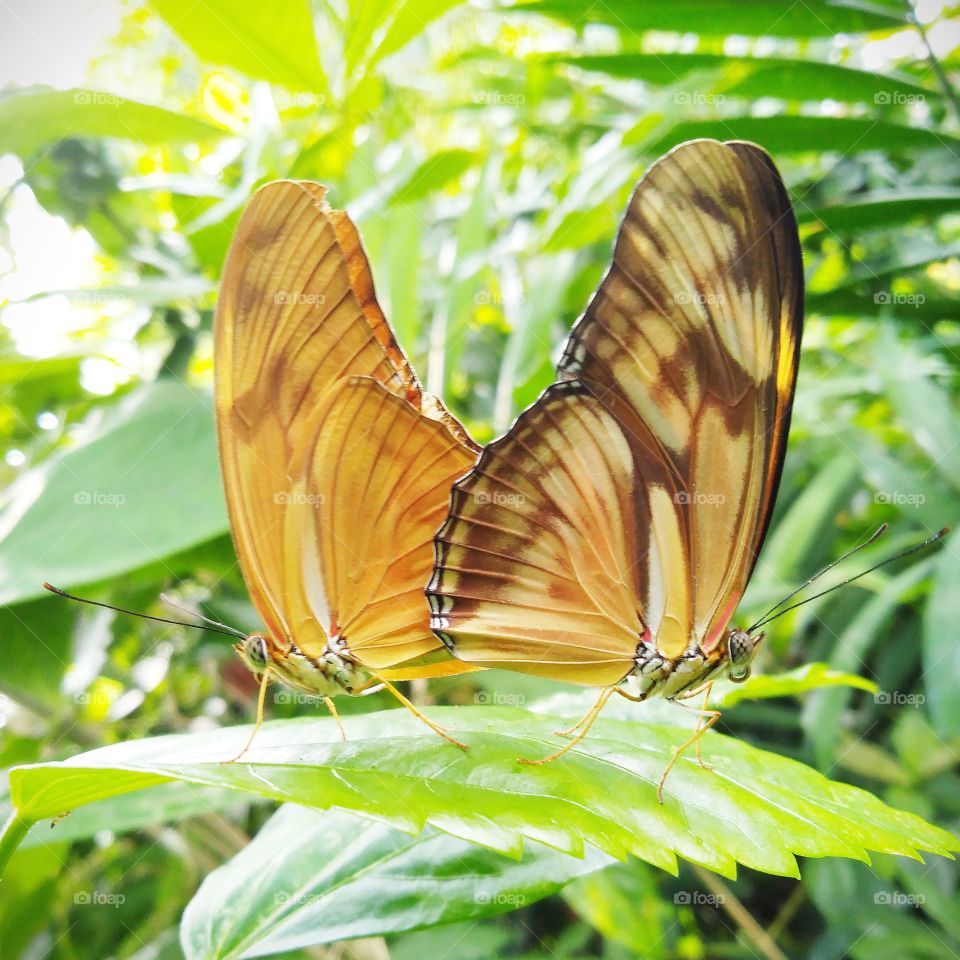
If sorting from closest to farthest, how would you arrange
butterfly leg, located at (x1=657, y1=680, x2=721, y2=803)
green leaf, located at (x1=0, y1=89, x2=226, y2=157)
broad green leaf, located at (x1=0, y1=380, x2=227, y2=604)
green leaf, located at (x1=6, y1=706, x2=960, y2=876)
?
green leaf, located at (x1=6, y1=706, x2=960, y2=876), butterfly leg, located at (x1=657, y1=680, x2=721, y2=803), broad green leaf, located at (x1=0, y1=380, x2=227, y2=604), green leaf, located at (x1=0, y1=89, x2=226, y2=157)

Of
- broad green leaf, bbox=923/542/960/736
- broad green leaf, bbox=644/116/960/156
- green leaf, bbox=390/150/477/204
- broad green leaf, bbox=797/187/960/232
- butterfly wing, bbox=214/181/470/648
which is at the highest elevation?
broad green leaf, bbox=644/116/960/156

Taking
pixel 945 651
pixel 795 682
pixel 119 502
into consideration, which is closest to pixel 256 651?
pixel 119 502

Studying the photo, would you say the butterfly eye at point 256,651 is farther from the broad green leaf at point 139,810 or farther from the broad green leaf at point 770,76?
the broad green leaf at point 770,76

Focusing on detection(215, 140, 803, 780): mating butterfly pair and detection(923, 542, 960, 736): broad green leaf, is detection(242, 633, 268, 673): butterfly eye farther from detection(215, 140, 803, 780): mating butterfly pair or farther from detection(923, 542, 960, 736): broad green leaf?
detection(923, 542, 960, 736): broad green leaf

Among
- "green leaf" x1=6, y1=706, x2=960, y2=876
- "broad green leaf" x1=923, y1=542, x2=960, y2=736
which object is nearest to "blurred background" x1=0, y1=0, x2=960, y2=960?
"broad green leaf" x1=923, y1=542, x2=960, y2=736

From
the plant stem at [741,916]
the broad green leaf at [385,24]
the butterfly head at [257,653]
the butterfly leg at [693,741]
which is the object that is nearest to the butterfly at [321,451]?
the butterfly head at [257,653]

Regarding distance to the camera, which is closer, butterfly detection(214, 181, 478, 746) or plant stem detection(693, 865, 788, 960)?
butterfly detection(214, 181, 478, 746)

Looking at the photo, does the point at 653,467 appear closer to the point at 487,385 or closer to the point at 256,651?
the point at 256,651
